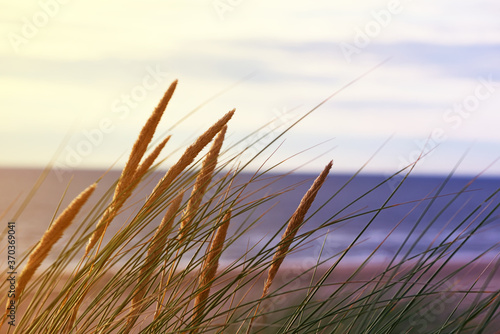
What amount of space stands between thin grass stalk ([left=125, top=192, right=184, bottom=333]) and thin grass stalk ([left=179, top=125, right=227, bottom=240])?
0.05m

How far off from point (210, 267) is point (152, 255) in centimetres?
19

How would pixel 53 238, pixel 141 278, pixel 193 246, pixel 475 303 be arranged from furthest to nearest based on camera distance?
pixel 193 246
pixel 141 278
pixel 475 303
pixel 53 238

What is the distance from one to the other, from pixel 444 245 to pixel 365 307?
323 mm

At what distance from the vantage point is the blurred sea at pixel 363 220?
186cm

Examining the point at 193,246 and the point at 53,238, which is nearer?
the point at 53,238

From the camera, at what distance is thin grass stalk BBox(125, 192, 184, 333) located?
1848mm

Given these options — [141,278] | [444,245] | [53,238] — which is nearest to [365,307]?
[444,245]

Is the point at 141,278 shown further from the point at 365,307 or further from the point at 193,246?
the point at 365,307

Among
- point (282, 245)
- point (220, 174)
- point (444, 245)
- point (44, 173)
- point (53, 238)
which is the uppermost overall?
point (44, 173)

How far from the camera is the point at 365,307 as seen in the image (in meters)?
1.91

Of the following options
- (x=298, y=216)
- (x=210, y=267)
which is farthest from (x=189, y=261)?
(x=298, y=216)

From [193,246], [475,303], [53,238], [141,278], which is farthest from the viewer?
[193,246]

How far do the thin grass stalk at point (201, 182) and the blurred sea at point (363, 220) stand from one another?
0.48 feet

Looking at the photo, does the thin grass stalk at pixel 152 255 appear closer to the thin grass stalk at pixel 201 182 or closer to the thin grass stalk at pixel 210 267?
the thin grass stalk at pixel 201 182
